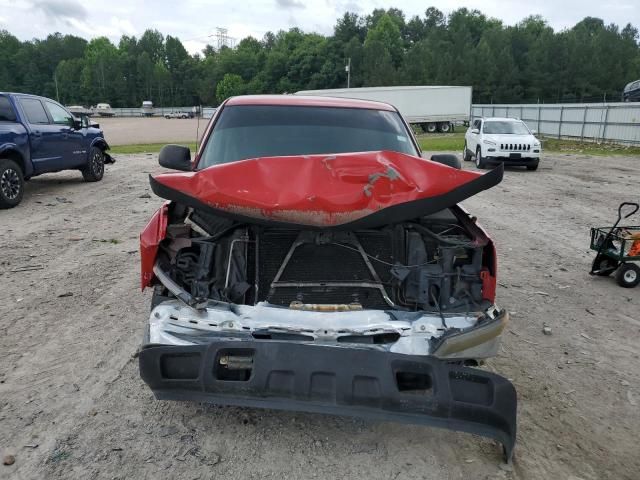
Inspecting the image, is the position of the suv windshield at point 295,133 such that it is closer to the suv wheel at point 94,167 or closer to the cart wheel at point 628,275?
the cart wheel at point 628,275

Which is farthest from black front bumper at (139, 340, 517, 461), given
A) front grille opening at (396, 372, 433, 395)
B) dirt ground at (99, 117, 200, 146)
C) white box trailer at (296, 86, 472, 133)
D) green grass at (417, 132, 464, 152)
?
white box trailer at (296, 86, 472, 133)

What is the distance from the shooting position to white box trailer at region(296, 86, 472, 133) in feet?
133

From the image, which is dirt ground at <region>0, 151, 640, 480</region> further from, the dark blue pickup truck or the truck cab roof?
the dark blue pickup truck

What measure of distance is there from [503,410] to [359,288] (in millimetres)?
1029

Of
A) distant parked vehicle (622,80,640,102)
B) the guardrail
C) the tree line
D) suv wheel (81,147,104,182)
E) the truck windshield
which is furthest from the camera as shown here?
the tree line

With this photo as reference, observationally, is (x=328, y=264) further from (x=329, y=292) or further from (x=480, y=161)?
(x=480, y=161)

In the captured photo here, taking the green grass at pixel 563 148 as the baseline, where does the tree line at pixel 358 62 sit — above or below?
above

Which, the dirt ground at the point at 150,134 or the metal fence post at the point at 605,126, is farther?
the dirt ground at the point at 150,134

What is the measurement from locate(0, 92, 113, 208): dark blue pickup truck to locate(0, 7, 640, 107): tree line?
4860 centimetres

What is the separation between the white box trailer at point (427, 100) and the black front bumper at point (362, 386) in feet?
129

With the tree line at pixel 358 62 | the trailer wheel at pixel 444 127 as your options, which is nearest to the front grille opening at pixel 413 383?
the trailer wheel at pixel 444 127

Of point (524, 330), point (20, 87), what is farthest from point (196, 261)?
point (20, 87)

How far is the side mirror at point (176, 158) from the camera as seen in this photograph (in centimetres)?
398

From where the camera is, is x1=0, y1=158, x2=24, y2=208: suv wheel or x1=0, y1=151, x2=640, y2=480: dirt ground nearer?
x1=0, y1=151, x2=640, y2=480: dirt ground
